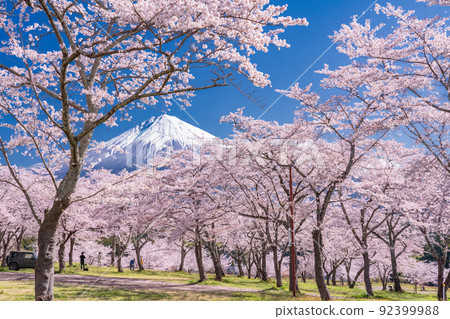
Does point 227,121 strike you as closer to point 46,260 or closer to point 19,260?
point 46,260

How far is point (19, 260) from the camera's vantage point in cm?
2239

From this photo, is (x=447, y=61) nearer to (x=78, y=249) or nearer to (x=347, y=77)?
(x=347, y=77)

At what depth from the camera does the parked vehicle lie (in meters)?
22.2

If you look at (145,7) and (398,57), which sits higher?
(398,57)

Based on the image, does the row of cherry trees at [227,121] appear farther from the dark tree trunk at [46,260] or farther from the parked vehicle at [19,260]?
the parked vehicle at [19,260]

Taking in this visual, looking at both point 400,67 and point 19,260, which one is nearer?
point 400,67

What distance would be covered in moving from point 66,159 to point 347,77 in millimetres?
9227

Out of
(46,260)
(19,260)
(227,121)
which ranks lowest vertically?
(19,260)

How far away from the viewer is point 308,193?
1380 centimetres

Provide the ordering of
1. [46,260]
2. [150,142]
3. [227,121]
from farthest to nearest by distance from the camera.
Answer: [150,142] → [227,121] → [46,260]

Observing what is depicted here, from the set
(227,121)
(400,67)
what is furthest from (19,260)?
(400,67)

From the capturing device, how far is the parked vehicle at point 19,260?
873 inches

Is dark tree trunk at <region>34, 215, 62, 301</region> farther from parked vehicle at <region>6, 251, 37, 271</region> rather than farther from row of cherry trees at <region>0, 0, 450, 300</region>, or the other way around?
parked vehicle at <region>6, 251, 37, 271</region>

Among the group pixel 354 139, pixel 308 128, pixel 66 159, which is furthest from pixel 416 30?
pixel 66 159
